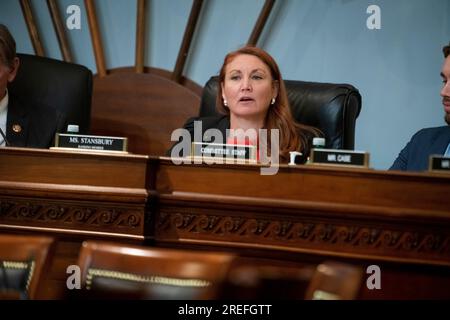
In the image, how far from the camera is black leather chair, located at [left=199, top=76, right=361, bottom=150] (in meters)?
2.84

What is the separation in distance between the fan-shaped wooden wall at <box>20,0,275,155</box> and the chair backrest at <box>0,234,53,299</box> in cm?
260

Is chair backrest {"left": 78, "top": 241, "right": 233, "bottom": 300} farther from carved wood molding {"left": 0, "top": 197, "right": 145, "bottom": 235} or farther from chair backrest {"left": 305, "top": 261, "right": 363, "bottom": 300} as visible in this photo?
carved wood molding {"left": 0, "top": 197, "right": 145, "bottom": 235}

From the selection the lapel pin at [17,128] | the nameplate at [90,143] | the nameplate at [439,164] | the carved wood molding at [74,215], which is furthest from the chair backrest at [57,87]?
the nameplate at [439,164]

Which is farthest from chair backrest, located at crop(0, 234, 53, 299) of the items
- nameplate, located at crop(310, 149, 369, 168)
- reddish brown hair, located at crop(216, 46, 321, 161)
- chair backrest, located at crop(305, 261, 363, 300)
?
reddish brown hair, located at crop(216, 46, 321, 161)

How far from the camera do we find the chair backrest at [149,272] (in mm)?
1145

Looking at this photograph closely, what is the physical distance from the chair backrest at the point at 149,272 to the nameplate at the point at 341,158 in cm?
89

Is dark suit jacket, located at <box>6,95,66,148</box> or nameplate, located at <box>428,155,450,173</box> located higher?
dark suit jacket, located at <box>6,95,66,148</box>

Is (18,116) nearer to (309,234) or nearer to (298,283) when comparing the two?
(309,234)

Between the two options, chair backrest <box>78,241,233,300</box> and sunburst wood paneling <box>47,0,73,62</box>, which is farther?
sunburst wood paneling <box>47,0,73,62</box>

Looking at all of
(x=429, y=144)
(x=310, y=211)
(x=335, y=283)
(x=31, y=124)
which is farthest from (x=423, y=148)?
(x=335, y=283)

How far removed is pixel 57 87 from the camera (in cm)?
321

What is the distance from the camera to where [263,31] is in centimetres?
383

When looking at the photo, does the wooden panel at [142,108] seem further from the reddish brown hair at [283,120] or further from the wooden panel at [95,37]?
the reddish brown hair at [283,120]

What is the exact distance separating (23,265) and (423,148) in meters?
1.88
